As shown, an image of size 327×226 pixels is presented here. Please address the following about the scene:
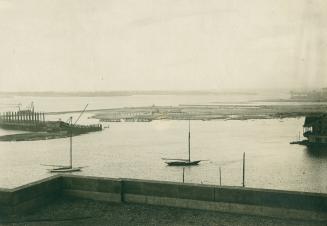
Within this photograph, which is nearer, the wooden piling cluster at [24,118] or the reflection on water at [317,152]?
the reflection on water at [317,152]

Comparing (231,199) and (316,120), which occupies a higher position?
(316,120)

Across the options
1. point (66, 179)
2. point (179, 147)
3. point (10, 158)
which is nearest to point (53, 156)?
point (10, 158)

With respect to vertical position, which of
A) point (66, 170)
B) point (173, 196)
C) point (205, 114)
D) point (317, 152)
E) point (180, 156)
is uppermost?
point (173, 196)

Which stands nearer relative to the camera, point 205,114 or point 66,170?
point 66,170

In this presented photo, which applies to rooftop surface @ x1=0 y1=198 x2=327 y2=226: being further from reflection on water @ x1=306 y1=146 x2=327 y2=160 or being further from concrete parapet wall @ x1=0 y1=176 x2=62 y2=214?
reflection on water @ x1=306 y1=146 x2=327 y2=160

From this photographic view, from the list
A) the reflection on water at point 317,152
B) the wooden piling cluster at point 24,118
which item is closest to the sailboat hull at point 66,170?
the reflection on water at point 317,152

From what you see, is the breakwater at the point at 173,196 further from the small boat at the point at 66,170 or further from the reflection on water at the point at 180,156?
the small boat at the point at 66,170

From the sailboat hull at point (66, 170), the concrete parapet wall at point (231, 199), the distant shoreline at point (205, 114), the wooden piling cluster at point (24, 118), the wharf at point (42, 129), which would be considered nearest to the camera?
the concrete parapet wall at point (231, 199)

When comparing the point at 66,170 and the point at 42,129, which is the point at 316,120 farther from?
the point at 42,129

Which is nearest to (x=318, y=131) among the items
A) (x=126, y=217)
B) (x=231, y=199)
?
(x=231, y=199)
